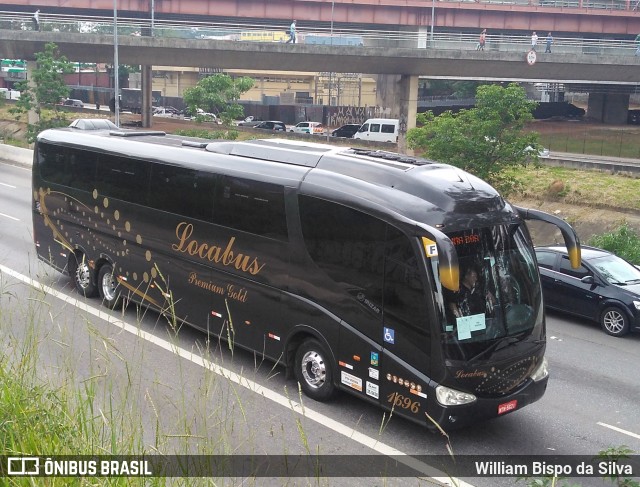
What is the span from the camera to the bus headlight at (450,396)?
8.66m

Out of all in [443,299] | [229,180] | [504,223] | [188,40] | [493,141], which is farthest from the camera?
[188,40]

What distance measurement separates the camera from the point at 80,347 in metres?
10.9

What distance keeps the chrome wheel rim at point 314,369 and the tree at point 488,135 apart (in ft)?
49.5

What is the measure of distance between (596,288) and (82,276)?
9810 millimetres

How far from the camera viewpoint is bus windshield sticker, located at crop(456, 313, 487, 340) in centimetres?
871

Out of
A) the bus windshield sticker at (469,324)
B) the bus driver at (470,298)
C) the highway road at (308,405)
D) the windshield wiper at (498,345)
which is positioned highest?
the bus driver at (470,298)

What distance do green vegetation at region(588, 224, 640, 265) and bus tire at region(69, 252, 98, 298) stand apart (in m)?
12.8

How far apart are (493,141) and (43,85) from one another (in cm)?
3253

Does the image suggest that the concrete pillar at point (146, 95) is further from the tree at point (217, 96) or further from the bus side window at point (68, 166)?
the bus side window at point (68, 166)

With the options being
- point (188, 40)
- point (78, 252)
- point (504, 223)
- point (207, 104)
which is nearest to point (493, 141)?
point (78, 252)

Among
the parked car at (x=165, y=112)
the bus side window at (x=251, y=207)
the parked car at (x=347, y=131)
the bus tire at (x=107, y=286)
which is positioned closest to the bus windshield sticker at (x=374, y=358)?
the bus side window at (x=251, y=207)

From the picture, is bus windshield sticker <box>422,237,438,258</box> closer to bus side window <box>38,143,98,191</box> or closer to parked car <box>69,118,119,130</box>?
bus side window <box>38,143,98,191</box>

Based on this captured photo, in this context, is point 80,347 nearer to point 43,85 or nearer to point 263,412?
point 263,412

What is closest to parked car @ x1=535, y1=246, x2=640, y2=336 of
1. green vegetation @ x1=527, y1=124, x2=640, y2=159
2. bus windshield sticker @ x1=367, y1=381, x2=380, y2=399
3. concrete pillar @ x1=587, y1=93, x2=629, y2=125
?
bus windshield sticker @ x1=367, y1=381, x2=380, y2=399
